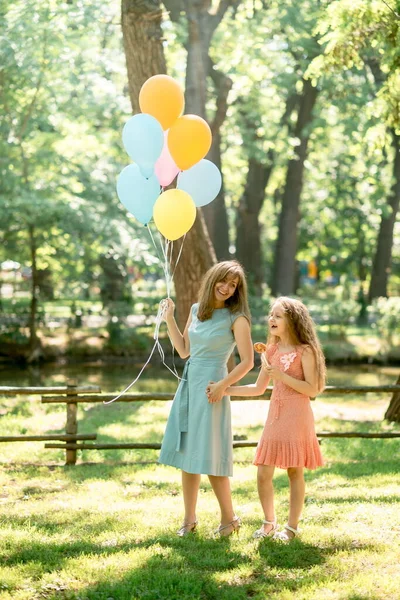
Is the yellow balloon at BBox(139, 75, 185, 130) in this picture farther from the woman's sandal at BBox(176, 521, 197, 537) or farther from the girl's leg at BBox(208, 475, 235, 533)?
the woman's sandal at BBox(176, 521, 197, 537)

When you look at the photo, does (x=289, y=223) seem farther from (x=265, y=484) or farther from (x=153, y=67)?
(x=265, y=484)

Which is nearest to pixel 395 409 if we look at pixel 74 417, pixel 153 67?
pixel 74 417

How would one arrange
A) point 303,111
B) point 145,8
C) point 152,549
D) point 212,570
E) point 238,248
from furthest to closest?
point 238,248 < point 303,111 < point 145,8 < point 152,549 < point 212,570

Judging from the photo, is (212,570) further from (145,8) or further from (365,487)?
(145,8)

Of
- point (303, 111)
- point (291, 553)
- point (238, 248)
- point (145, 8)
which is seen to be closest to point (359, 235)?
point (238, 248)

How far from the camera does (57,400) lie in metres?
7.48

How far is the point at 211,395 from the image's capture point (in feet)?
16.0

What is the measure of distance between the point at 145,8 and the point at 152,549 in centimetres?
680

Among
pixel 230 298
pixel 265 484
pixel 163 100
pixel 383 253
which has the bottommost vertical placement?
pixel 265 484

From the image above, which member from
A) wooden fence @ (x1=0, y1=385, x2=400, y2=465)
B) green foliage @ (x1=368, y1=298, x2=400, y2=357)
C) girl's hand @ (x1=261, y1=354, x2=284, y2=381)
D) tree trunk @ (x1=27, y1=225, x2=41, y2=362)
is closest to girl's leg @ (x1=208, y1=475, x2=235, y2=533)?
girl's hand @ (x1=261, y1=354, x2=284, y2=381)

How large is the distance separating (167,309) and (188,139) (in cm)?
124

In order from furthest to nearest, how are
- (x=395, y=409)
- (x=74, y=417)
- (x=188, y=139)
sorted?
(x=395, y=409), (x=74, y=417), (x=188, y=139)

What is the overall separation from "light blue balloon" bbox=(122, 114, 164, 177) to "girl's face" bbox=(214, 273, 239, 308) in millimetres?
1172

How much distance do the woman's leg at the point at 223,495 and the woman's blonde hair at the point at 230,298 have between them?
1001 mm
